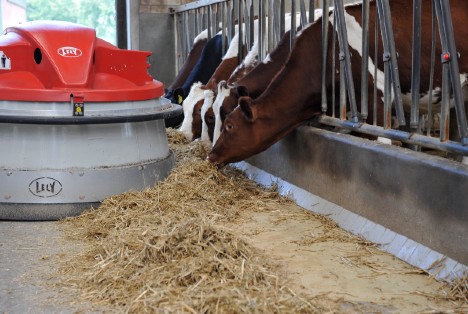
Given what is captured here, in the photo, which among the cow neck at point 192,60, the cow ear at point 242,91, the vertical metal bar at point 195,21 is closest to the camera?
the cow ear at point 242,91

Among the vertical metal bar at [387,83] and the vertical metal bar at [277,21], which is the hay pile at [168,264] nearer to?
the vertical metal bar at [387,83]

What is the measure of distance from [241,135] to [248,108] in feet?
0.74

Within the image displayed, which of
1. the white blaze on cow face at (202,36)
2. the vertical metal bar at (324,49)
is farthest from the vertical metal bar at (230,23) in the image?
the vertical metal bar at (324,49)

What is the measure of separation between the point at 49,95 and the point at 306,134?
1808mm

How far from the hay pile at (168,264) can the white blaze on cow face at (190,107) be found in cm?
331

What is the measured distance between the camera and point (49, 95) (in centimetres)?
456

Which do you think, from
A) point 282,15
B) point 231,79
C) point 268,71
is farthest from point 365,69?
point 231,79

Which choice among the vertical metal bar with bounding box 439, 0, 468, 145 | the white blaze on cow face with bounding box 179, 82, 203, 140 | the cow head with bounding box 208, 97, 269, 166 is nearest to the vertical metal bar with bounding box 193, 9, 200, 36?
the white blaze on cow face with bounding box 179, 82, 203, 140

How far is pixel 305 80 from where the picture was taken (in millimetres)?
5422

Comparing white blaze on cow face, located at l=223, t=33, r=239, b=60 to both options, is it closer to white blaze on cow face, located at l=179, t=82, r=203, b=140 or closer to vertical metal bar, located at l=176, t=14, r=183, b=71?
white blaze on cow face, located at l=179, t=82, r=203, b=140

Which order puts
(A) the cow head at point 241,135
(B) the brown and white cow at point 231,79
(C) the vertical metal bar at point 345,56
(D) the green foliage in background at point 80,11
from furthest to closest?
1. (D) the green foliage in background at point 80,11
2. (B) the brown and white cow at point 231,79
3. (A) the cow head at point 241,135
4. (C) the vertical metal bar at point 345,56

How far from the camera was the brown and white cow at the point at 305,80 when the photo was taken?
5.33m

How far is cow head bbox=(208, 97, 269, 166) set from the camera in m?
5.42

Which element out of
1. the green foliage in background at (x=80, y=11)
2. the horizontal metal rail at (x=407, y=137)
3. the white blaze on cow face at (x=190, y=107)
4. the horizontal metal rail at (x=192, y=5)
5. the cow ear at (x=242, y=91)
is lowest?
the white blaze on cow face at (x=190, y=107)
